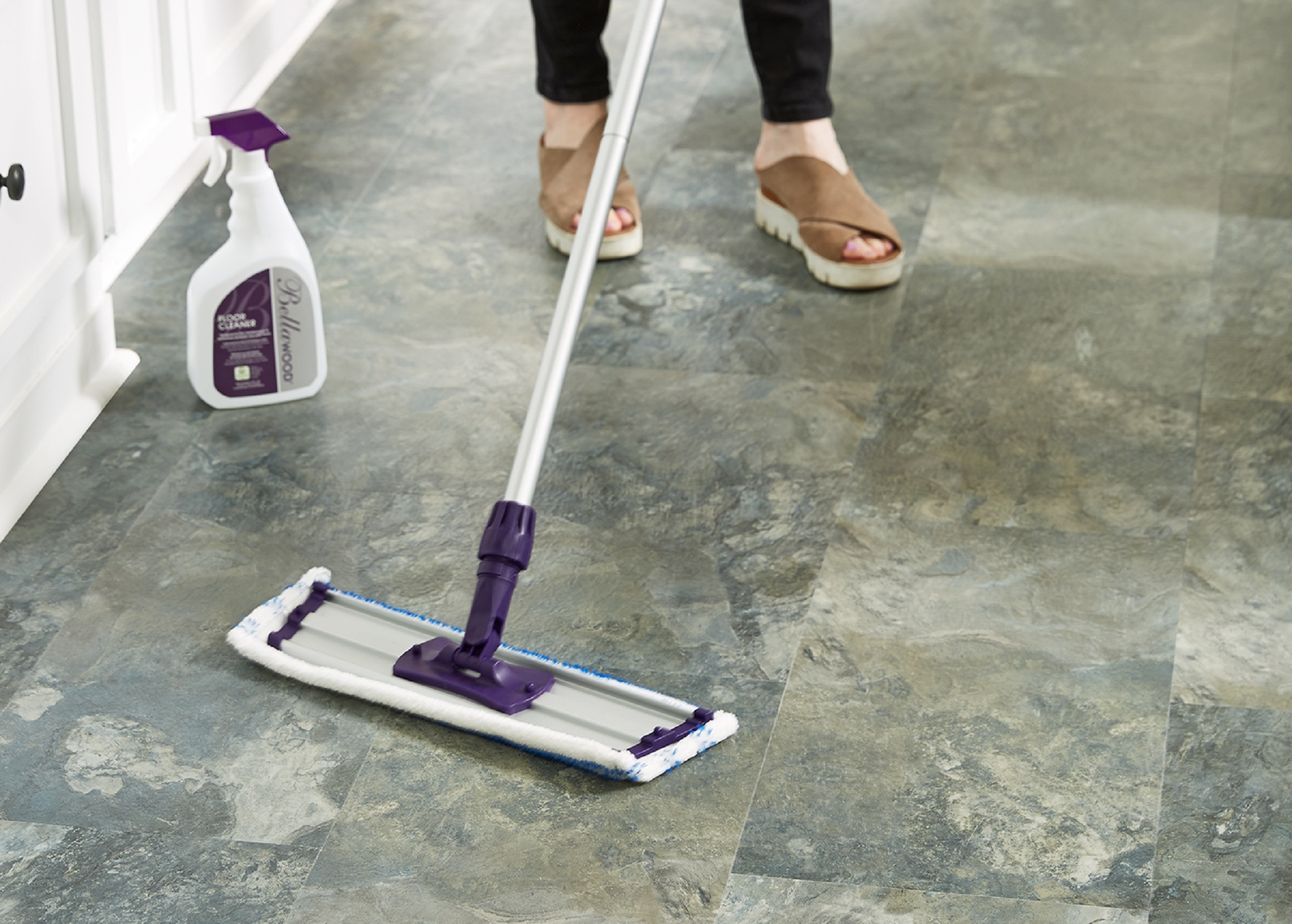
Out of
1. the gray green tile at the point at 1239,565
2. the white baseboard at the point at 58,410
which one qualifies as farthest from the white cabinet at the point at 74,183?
the gray green tile at the point at 1239,565

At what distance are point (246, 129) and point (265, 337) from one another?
0.63 ft

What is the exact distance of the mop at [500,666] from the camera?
104 cm

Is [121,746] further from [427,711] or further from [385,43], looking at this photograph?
[385,43]

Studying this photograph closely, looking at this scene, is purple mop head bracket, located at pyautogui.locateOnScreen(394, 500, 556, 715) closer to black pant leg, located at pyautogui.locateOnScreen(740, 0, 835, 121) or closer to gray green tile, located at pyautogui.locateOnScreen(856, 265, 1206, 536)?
gray green tile, located at pyautogui.locateOnScreen(856, 265, 1206, 536)

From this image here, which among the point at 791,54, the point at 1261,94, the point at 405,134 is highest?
the point at 791,54

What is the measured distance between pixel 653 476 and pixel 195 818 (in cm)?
50

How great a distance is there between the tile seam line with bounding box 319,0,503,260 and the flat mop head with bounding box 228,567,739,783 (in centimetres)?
65

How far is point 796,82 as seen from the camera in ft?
5.48

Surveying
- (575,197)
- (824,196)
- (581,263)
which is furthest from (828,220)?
(581,263)

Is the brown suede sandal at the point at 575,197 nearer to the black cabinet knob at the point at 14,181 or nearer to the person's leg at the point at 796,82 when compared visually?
the person's leg at the point at 796,82

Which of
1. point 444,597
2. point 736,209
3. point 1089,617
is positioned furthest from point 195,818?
point 736,209

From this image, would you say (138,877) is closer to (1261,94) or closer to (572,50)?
(572,50)

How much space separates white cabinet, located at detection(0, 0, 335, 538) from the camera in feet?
4.11

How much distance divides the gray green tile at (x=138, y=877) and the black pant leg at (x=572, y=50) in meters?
0.99
